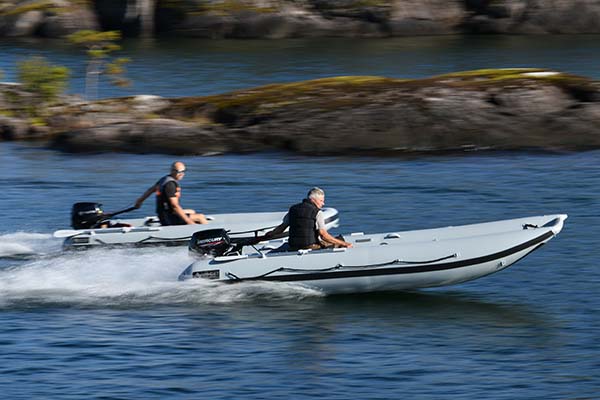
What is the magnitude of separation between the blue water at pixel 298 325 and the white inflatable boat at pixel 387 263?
269 millimetres

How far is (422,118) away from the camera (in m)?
31.4

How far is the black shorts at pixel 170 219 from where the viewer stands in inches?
826

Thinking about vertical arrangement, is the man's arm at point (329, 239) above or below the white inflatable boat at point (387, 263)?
above

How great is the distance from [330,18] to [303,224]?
44160 millimetres

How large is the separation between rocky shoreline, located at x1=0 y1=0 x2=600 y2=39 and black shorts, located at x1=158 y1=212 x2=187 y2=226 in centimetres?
3939

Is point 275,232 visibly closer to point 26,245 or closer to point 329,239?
point 329,239

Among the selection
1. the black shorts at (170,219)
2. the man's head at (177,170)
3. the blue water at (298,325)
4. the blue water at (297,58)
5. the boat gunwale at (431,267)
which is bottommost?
the blue water at (298,325)

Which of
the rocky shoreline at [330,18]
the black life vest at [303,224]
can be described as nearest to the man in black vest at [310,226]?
the black life vest at [303,224]

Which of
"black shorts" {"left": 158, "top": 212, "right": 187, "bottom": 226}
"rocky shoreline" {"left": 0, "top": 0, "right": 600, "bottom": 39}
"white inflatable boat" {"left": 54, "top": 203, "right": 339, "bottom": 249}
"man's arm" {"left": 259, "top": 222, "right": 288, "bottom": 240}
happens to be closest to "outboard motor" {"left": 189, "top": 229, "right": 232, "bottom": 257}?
"man's arm" {"left": 259, "top": 222, "right": 288, "bottom": 240}

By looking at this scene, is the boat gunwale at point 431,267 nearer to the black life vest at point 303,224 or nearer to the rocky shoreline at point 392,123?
the black life vest at point 303,224

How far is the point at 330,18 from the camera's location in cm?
6031

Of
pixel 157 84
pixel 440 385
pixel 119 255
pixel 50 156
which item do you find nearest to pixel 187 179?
pixel 50 156

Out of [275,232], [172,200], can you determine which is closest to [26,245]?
[172,200]

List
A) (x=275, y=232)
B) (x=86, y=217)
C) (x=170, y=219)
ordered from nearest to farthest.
A: (x=275, y=232) < (x=170, y=219) < (x=86, y=217)
